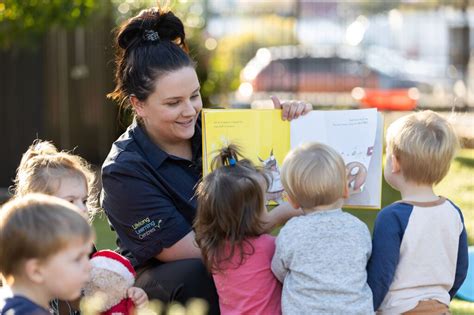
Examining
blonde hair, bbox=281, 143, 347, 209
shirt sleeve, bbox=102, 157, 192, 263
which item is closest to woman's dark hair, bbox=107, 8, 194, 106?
shirt sleeve, bbox=102, 157, 192, 263

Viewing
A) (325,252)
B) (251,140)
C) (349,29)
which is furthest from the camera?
(349,29)

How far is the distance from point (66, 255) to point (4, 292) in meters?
0.31

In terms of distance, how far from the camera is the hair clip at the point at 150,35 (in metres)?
4.64

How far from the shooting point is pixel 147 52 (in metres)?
4.55

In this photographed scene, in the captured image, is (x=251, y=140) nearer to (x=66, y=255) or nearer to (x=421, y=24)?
(x=66, y=255)

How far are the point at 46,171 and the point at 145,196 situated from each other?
481mm

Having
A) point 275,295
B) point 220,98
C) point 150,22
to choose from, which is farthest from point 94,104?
point 275,295

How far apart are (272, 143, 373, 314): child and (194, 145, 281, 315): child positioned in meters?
0.12

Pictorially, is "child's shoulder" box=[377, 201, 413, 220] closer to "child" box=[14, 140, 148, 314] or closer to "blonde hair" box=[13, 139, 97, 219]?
"child" box=[14, 140, 148, 314]

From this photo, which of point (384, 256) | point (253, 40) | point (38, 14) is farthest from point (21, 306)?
point (253, 40)

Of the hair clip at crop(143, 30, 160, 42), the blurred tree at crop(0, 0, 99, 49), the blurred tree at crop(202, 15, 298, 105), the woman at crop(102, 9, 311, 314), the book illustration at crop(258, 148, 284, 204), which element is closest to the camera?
the woman at crop(102, 9, 311, 314)

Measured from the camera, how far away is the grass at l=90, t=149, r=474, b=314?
7.54 m

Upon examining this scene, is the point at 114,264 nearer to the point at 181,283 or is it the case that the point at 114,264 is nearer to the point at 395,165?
the point at 181,283

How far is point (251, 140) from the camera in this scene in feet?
14.7
